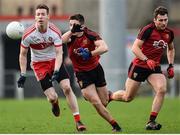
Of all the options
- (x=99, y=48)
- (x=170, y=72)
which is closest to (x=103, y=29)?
(x=170, y=72)

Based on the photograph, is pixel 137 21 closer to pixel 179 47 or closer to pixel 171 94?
pixel 179 47

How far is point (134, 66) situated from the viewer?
682 inches

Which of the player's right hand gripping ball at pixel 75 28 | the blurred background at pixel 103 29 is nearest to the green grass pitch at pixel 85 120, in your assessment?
the player's right hand gripping ball at pixel 75 28

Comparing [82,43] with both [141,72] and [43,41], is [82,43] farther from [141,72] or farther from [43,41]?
[141,72]

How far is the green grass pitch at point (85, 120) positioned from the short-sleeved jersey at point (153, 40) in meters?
1.44

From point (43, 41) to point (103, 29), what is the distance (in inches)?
676

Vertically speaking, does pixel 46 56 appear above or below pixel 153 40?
below

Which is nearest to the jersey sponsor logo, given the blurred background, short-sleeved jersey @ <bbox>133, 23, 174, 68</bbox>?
short-sleeved jersey @ <bbox>133, 23, 174, 68</bbox>

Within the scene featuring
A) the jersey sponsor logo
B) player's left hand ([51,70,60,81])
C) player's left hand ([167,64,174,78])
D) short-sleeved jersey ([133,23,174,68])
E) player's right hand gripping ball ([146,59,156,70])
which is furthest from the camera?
player's left hand ([167,64,174,78])

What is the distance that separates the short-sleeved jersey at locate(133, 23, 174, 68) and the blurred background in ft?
48.6

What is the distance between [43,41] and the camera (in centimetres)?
1641

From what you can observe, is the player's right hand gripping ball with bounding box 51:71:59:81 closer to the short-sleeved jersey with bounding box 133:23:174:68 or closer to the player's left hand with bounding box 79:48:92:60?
the player's left hand with bounding box 79:48:92:60

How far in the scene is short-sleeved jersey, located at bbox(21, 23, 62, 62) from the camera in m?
16.3

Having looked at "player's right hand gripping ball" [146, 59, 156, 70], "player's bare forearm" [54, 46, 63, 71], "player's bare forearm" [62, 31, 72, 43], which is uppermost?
"player's bare forearm" [62, 31, 72, 43]
